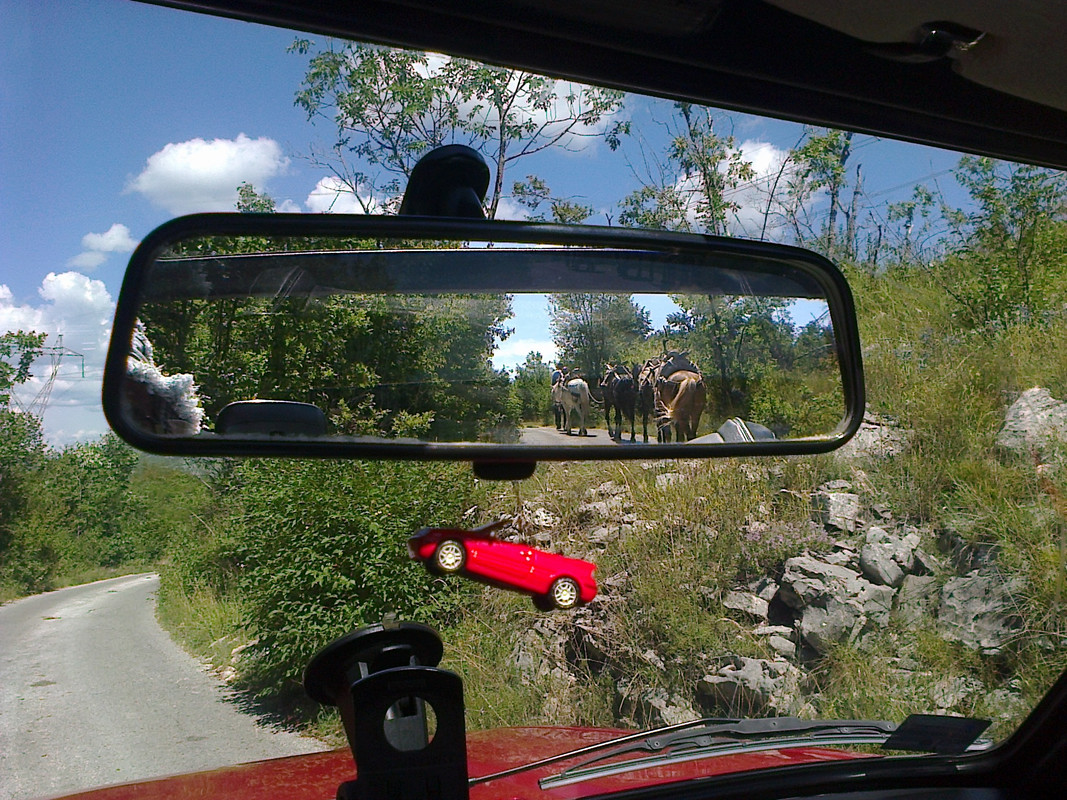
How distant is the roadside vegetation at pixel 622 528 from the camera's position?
5008 mm

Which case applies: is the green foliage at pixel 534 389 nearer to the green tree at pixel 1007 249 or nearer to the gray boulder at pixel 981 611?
the gray boulder at pixel 981 611

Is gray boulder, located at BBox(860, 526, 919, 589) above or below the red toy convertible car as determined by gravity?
below

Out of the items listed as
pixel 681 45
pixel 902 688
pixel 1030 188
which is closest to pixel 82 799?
pixel 681 45

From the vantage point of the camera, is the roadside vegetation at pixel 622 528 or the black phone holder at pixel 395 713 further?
the roadside vegetation at pixel 622 528

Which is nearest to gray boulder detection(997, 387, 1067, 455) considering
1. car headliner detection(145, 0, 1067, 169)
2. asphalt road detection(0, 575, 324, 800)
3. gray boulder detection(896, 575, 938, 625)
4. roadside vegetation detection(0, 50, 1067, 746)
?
roadside vegetation detection(0, 50, 1067, 746)

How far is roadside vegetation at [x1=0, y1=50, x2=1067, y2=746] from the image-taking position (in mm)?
5008

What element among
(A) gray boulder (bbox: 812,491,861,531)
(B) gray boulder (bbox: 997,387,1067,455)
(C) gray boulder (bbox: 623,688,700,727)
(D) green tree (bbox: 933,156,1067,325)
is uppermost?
(D) green tree (bbox: 933,156,1067,325)

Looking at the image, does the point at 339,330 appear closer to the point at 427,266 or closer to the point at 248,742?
the point at 427,266

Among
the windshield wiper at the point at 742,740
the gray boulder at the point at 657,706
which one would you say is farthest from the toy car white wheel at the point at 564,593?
the gray boulder at the point at 657,706

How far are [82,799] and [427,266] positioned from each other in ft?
4.73

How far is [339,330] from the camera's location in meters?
1.77

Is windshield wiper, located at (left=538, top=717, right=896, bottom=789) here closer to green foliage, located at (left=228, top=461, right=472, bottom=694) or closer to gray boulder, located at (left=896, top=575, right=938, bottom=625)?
green foliage, located at (left=228, top=461, right=472, bottom=694)

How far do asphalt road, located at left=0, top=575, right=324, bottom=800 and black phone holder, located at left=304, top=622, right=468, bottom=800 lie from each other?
2543 millimetres

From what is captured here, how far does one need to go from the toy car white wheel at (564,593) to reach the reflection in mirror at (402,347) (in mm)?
1617
